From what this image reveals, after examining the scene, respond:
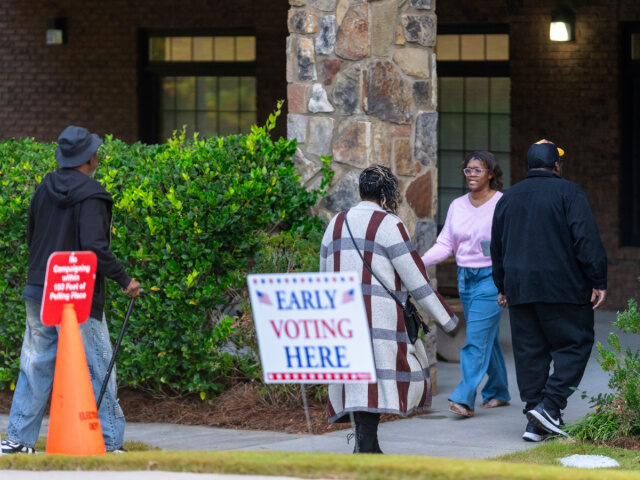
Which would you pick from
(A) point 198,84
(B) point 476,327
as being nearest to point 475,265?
(B) point 476,327

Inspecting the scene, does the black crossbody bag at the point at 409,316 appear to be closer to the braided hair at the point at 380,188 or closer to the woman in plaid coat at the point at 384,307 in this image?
the woman in plaid coat at the point at 384,307

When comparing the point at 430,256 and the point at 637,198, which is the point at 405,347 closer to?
the point at 430,256

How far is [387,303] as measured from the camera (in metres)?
6.32

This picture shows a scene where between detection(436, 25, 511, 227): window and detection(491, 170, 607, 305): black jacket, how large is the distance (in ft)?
22.7

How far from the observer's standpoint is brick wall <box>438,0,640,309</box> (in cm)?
1323

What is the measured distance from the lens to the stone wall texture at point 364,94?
866 centimetres

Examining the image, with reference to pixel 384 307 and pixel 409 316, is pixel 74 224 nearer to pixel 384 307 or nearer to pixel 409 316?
pixel 384 307

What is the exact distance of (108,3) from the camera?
51.8 ft

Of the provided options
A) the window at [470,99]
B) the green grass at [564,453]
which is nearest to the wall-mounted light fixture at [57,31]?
the window at [470,99]

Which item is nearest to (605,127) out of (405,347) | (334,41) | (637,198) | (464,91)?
(637,198)

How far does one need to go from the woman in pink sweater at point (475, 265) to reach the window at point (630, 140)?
18.1ft

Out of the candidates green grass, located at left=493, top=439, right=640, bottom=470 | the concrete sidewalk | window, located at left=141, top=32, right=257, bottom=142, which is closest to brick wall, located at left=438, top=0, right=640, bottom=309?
window, located at left=141, top=32, right=257, bottom=142

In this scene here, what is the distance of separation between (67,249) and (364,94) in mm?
2962

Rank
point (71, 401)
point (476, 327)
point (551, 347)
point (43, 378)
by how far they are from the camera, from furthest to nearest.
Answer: point (476, 327) → point (551, 347) → point (43, 378) → point (71, 401)
